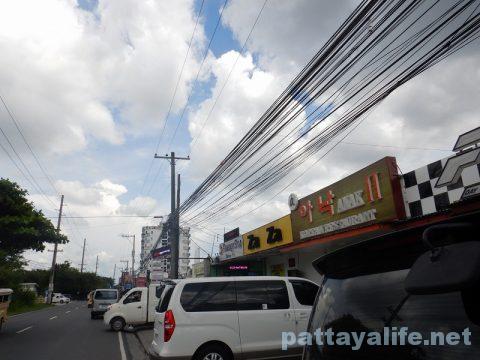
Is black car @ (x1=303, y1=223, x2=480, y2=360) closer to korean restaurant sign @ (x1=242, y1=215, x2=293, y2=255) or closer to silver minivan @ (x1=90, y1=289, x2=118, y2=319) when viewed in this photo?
korean restaurant sign @ (x1=242, y1=215, x2=293, y2=255)

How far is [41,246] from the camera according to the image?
695 inches

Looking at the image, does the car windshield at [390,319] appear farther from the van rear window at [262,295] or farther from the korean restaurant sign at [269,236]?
the korean restaurant sign at [269,236]

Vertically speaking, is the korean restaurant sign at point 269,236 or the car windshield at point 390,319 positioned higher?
the korean restaurant sign at point 269,236

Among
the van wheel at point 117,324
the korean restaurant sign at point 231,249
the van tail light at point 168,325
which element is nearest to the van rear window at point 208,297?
the van tail light at point 168,325

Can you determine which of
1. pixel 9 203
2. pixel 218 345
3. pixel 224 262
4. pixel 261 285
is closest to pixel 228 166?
pixel 261 285

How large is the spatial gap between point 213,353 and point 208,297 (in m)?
0.98

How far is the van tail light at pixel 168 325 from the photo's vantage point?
25.4 feet

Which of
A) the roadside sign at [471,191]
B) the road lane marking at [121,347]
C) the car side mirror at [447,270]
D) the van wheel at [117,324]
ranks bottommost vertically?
the road lane marking at [121,347]

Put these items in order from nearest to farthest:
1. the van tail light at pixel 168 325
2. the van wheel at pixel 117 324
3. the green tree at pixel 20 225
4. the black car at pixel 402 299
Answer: the black car at pixel 402 299 → the van tail light at pixel 168 325 → the green tree at pixel 20 225 → the van wheel at pixel 117 324

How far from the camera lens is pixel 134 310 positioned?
18484 mm

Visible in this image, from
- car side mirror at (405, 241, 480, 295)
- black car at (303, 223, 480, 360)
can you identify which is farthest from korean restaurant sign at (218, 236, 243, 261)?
car side mirror at (405, 241, 480, 295)

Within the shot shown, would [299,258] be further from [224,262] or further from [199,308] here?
[199,308]

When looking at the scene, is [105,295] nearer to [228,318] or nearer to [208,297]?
[208,297]

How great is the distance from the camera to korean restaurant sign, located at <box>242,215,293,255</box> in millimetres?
17062
